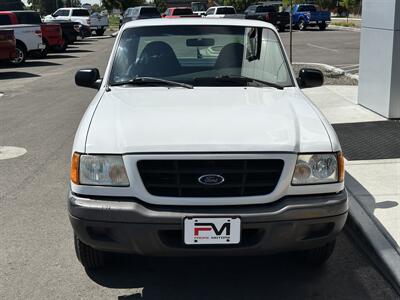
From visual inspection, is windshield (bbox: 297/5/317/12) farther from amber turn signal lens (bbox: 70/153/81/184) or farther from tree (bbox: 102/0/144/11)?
amber turn signal lens (bbox: 70/153/81/184)

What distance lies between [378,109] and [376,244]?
5119mm

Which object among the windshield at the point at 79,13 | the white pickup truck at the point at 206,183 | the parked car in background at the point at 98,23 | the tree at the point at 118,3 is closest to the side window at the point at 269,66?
the white pickup truck at the point at 206,183

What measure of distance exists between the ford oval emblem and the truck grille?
1 cm

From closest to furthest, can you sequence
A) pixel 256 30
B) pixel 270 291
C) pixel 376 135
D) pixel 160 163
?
pixel 160 163 < pixel 270 291 < pixel 256 30 < pixel 376 135

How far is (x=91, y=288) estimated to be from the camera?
12.8ft

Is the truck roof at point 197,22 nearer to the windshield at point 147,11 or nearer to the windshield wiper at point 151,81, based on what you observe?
the windshield wiper at point 151,81

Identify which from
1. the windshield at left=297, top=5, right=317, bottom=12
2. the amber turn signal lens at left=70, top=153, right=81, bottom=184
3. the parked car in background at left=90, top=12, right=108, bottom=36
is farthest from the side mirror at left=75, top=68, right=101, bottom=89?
the windshield at left=297, top=5, right=317, bottom=12

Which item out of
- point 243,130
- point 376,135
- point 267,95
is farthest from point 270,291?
point 376,135

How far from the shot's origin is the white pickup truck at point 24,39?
2097 centimetres

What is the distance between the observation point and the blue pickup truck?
4047 centimetres

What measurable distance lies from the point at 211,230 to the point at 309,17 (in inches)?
1554

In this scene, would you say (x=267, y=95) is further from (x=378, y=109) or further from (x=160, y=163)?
(x=378, y=109)

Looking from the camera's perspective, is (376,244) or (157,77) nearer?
(376,244)

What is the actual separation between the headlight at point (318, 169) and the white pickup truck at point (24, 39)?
62.2 ft
